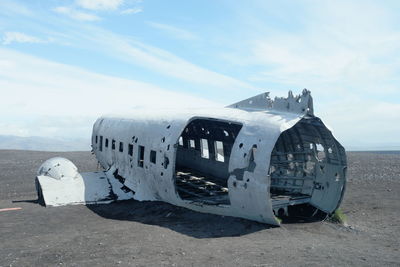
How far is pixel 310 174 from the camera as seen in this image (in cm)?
1540

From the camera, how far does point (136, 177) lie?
17.5m

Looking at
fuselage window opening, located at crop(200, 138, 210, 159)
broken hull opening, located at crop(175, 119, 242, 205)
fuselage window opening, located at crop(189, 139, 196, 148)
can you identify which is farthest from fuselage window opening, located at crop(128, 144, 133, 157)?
fuselage window opening, located at crop(189, 139, 196, 148)

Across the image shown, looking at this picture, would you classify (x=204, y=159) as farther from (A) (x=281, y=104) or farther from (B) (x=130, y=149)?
(A) (x=281, y=104)

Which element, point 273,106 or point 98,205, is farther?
point 98,205

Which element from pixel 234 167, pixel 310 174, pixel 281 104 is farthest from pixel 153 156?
pixel 310 174

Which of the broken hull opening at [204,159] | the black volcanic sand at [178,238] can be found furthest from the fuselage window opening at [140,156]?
the broken hull opening at [204,159]

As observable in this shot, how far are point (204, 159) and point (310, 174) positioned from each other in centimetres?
879

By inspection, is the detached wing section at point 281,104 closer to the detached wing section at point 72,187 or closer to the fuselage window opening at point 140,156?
the fuselage window opening at point 140,156

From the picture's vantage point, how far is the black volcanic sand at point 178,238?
990 cm

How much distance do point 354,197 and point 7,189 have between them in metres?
20.8

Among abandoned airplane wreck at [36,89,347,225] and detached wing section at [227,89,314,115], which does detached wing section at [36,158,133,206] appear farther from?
detached wing section at [227,89,314,115]

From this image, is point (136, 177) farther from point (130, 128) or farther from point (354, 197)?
point (354, 197)

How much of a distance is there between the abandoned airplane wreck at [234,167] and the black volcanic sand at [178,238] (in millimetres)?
720

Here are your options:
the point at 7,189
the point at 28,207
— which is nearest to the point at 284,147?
the point at 28,207
